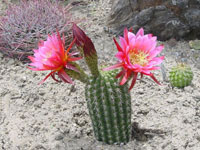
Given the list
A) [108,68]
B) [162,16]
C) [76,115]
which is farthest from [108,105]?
[162,16]

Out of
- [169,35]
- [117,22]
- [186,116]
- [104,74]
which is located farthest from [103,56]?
[104,74]

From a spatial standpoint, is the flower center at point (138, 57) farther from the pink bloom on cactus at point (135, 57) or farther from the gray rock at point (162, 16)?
the gray rock at point (162, 16)

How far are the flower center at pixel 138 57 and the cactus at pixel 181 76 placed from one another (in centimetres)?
100

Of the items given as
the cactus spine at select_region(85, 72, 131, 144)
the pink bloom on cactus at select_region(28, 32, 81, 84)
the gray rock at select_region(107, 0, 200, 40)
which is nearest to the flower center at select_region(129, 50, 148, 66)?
the cactus spine at select_region(85, 72, 131, 144)

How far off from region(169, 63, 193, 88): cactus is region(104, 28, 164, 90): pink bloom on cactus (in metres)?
0.94

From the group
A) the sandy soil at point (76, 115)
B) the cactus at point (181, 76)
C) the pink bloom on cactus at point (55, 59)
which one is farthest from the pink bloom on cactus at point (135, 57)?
the cactus at point (181, 76)

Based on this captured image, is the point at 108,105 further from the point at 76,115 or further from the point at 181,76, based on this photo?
the point at 181,76

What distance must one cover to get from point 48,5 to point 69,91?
134 cm

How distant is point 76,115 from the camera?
8.57ft

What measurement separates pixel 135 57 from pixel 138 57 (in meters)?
0.02

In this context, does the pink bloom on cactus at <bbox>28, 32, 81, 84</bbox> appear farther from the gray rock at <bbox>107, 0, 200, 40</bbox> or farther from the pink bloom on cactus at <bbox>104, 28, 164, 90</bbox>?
the gray rock at <bbox>107, 0, 200, 40</bbox>

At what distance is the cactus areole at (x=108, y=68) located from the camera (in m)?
1.77

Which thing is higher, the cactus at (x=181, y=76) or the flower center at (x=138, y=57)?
the flower center at (x=138, y=57)

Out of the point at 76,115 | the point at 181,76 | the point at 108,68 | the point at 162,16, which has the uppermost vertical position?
the point at 162,16
